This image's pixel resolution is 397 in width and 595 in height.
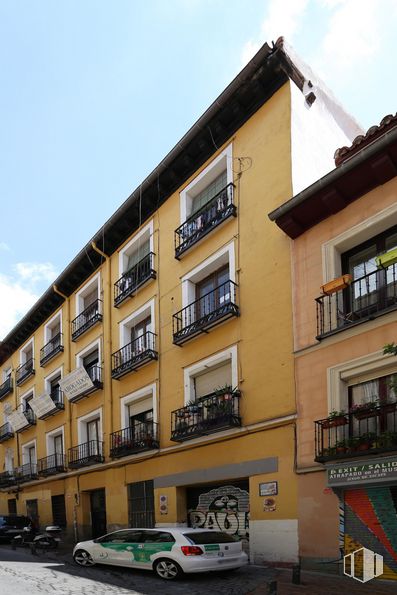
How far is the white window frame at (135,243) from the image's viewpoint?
20.2 meters

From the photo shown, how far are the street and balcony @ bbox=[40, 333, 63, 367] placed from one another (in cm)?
1245

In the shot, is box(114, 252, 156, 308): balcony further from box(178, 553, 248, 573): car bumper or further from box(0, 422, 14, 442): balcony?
box(0, 422, 14, 442): balcony

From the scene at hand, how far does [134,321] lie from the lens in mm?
20516

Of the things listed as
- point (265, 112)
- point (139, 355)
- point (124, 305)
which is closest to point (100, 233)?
point (124, 305)

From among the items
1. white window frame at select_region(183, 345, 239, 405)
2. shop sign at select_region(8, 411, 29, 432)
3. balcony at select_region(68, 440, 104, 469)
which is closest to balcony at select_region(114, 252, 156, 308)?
white window frame at select_region(183, 345, 239, 405)

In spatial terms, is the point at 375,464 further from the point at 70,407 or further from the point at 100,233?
the point at 70,407

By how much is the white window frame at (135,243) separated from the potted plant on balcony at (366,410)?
10399mm

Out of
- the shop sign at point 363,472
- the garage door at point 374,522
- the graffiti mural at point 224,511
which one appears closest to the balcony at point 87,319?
the graffiti mural at point 224,511

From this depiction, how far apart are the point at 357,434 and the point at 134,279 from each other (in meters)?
11.3

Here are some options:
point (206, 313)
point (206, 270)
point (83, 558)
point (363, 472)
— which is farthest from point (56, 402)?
point (363, 472)

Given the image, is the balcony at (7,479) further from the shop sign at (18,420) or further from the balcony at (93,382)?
the balcony at (93,382)

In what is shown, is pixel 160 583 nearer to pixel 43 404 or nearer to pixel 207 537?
pixel 207 537

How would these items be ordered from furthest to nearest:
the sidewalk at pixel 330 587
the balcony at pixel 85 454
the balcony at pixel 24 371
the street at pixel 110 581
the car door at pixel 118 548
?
1. the balcony at pixel 24 371
2. the balcony at pixel 85 454
3. the car door at pixel 118 548
4. the street at pixel 110 581
5. the sidewalk at pixel 330 587

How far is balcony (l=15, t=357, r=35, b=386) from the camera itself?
2958 cm
